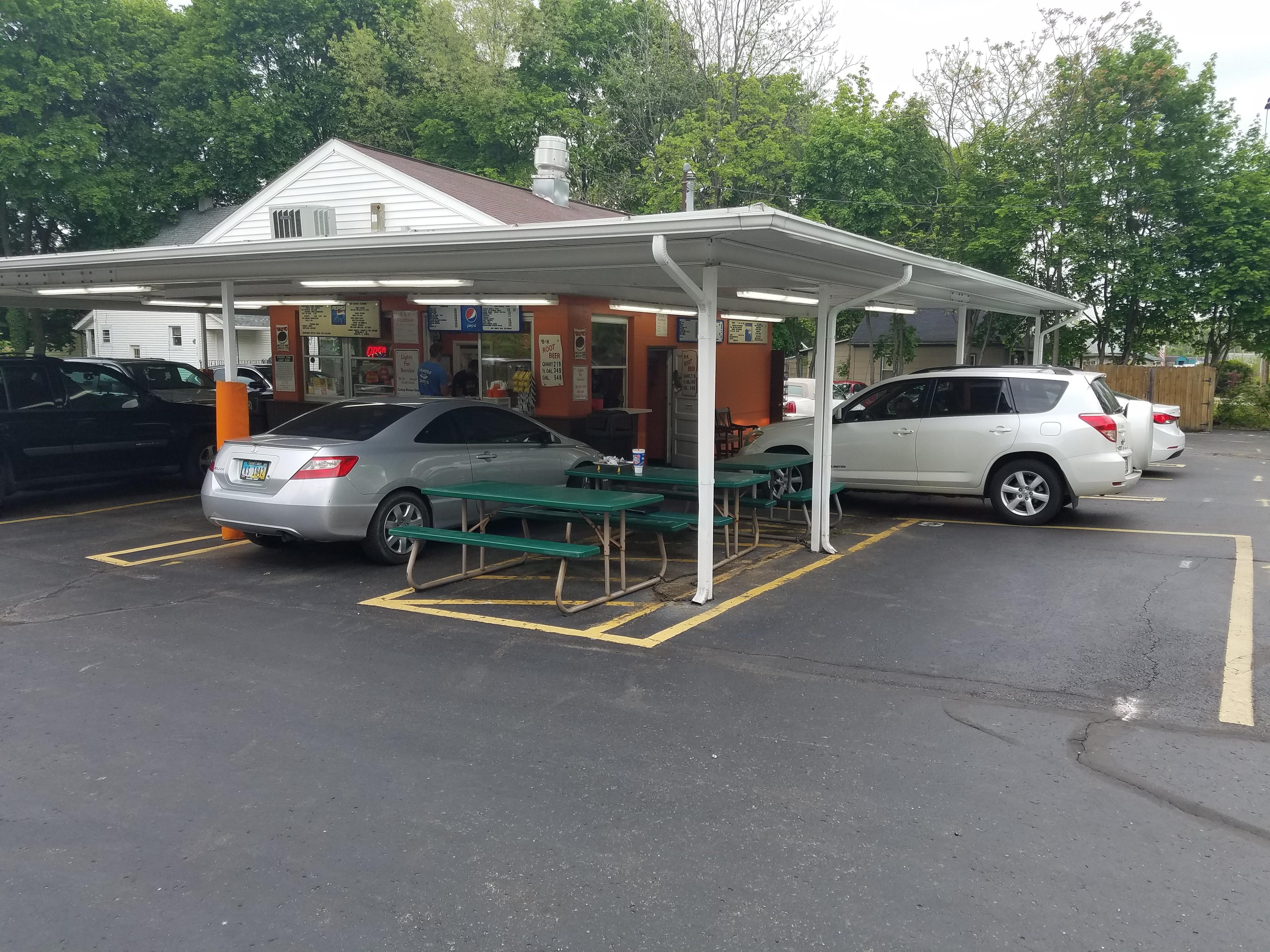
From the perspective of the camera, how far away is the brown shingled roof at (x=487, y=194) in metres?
16.0

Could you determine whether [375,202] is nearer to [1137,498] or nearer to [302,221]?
[302,221]

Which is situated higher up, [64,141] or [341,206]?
[64,141]

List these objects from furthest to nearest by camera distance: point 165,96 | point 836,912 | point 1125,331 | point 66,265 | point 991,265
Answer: point 165,96 < point 1125,331 < point 991,265 < point 66,265 < point 836,912

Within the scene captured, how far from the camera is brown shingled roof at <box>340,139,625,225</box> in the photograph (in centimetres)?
1596

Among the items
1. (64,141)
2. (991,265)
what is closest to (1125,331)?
(991,265)

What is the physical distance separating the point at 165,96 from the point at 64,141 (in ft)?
16.2

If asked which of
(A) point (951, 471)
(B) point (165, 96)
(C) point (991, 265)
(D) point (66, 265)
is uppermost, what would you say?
(B) point (165, 96)

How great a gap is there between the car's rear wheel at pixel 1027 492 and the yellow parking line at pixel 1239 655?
200 cm

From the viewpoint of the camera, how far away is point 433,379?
13672mm

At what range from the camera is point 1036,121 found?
24.2m

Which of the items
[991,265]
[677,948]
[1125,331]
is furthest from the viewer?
[1125,331]

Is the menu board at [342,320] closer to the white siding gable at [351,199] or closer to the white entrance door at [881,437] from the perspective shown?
the white siding gable at [351,199]

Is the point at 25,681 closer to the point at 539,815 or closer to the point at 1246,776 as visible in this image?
the point at 539,815

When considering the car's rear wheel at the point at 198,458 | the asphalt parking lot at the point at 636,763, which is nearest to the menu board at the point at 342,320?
the car's rear wheel at the point at 198,458
